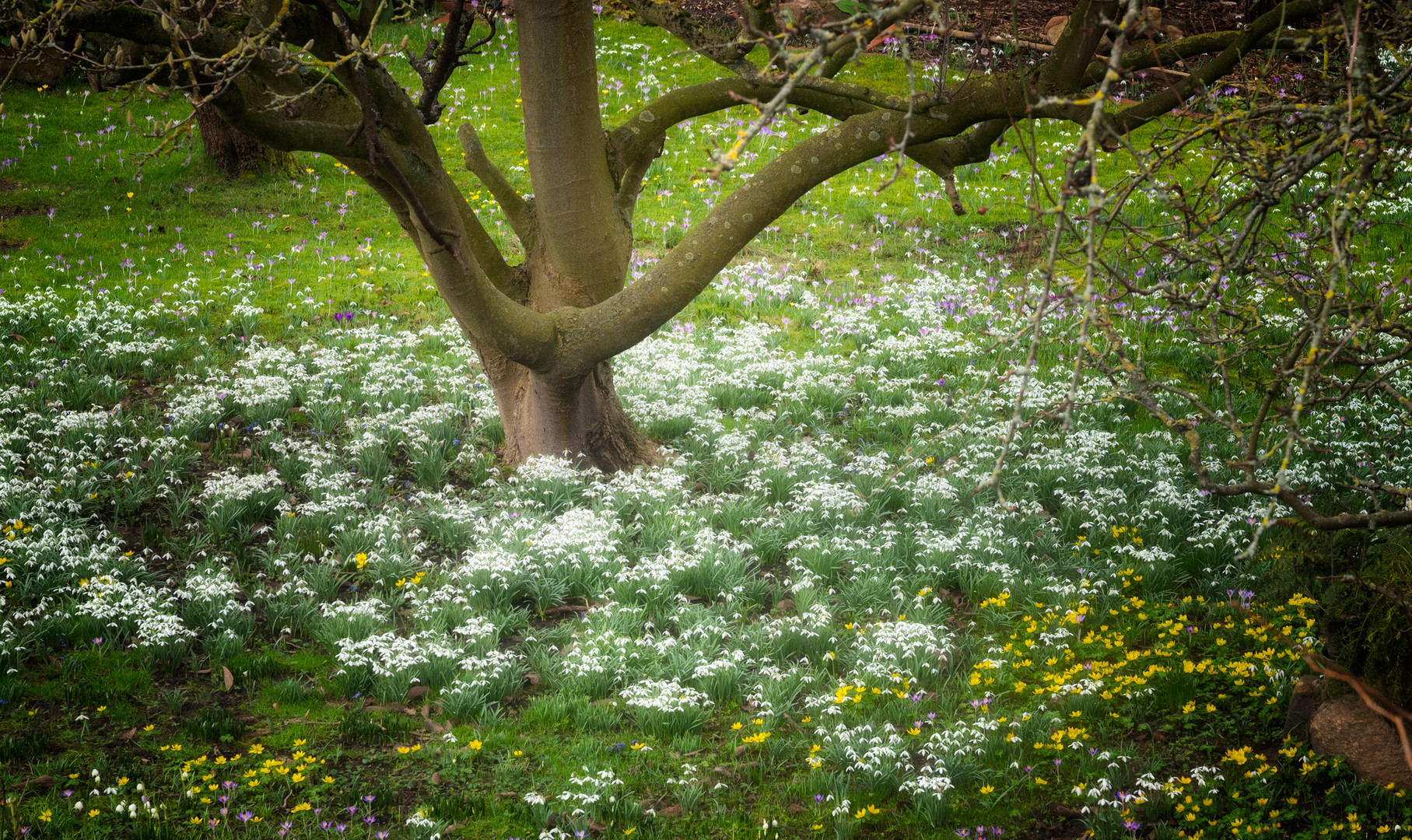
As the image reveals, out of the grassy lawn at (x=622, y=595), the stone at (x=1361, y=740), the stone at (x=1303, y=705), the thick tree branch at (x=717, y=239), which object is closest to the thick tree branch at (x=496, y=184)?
the thick tree branch at (x=717, y=239)

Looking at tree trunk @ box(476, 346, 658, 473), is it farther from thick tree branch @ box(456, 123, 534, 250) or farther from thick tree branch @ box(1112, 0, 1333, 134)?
thick tree branch @ box(1112, 0, 1333, 134)

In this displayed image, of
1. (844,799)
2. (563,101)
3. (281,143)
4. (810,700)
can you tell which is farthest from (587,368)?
(844,799)

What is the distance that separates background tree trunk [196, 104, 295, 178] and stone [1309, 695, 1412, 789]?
1300cm

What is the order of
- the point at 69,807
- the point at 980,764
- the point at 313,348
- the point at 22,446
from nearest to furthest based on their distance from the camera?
1. the point at 69,807
2. the point at 980,764
3. the point at 22,446
4. the point at 313,348

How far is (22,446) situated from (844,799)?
Result: 616cm

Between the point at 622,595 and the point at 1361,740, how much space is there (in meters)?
3.61

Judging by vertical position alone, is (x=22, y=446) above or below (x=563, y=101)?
below

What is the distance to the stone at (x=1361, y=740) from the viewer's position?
4027 mm

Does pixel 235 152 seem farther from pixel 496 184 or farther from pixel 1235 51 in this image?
pixel 1235 51

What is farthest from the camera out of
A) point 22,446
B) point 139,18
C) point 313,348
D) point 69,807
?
point 313,348

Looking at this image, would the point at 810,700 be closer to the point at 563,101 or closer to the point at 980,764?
the point at 980,764

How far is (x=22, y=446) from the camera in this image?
6684 mm

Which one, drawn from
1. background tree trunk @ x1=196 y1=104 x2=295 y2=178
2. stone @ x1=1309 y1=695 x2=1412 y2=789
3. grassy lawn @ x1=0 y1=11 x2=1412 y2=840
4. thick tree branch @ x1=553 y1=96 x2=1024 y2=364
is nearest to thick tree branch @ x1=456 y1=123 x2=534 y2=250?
thick tree branch @ x1=553 y1=96 x2=1024 y2=364

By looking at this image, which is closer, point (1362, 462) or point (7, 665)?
point (7, 665)
